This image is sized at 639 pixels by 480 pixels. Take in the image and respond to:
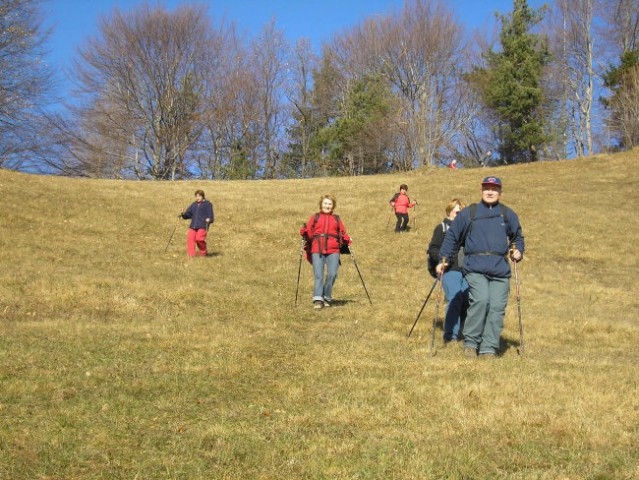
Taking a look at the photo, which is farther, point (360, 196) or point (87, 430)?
point (360, 196)

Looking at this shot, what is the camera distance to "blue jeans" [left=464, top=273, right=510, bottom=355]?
28.5 ft

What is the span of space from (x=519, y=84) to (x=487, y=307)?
43664 mm

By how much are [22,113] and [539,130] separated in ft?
116

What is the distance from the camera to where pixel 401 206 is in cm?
2422

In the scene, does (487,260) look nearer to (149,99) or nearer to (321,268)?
(321,268)

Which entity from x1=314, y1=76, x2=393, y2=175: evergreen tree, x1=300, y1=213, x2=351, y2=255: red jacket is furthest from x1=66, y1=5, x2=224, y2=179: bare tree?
x1=300, y1=213, x2=351, y2=255: red jacket

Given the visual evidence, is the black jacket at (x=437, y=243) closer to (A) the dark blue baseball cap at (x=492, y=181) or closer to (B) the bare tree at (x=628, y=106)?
(A) the dark blue baseball cap at (x=492, y=181)

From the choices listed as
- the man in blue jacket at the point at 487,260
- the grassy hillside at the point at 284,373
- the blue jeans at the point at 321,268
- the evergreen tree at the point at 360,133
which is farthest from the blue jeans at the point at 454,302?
the evergreen tree at the point at 360,133

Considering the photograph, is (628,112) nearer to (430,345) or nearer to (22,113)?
(22,113)

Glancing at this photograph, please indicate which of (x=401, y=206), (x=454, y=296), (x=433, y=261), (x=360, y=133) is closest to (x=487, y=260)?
(x=454, y=296)

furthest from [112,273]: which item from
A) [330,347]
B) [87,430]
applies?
[87,430]

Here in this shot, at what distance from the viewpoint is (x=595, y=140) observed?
183 feet

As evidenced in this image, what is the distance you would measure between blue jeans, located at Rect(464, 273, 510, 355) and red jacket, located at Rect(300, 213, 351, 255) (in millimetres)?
4362

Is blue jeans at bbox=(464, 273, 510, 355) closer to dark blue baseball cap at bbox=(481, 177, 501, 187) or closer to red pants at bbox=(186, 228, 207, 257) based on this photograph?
dark blue baseball cap at bbox=(481, 177, 501, 187)
